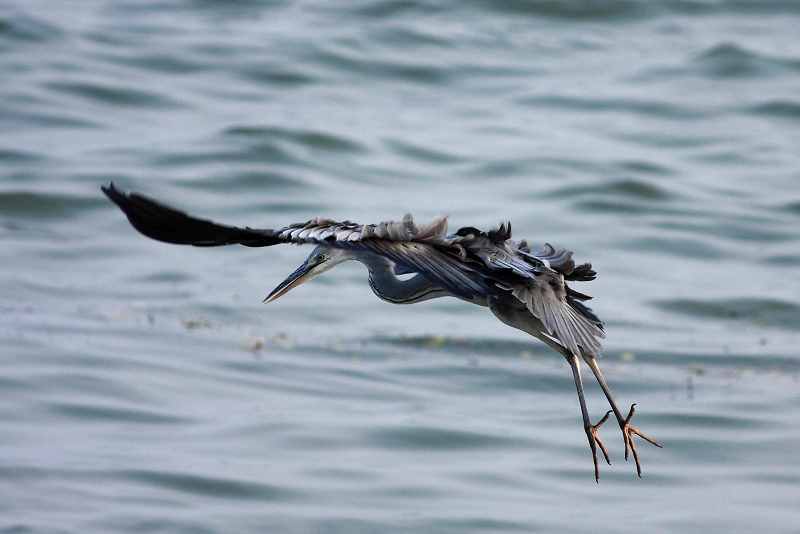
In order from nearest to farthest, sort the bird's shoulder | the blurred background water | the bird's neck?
the bird's shoulder < the bird's neck < the blurred background water

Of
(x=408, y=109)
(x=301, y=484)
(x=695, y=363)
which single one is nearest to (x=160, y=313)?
(x=301, y=484)

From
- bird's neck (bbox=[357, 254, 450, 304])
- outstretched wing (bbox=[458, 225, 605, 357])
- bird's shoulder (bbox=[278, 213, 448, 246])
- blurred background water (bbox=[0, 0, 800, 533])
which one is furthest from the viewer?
blurred background water (bbox=[0, 0, 800, 533])

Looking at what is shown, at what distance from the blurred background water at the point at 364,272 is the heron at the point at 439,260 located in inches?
176

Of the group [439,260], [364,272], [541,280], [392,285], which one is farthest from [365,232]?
[364,272]

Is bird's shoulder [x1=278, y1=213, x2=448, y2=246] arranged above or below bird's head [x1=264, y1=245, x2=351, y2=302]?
above

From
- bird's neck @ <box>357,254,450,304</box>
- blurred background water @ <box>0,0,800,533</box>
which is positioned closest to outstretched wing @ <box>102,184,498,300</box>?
bird's neck @ <box>357,254,450,304</box>

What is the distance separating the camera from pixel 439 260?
13.7 ft

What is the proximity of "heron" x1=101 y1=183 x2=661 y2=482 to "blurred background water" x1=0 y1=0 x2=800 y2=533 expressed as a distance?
14.6ft

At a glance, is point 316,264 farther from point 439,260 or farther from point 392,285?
point 439,260

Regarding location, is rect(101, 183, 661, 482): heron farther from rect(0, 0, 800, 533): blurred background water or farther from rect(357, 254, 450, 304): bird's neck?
rect(0, 0, 800, 533): blurred background water

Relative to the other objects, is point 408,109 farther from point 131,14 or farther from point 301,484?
point 301,484

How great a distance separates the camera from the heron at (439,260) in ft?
13.2

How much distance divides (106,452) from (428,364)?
3.60 meters

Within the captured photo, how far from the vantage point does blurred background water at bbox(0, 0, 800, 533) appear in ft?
30.8
